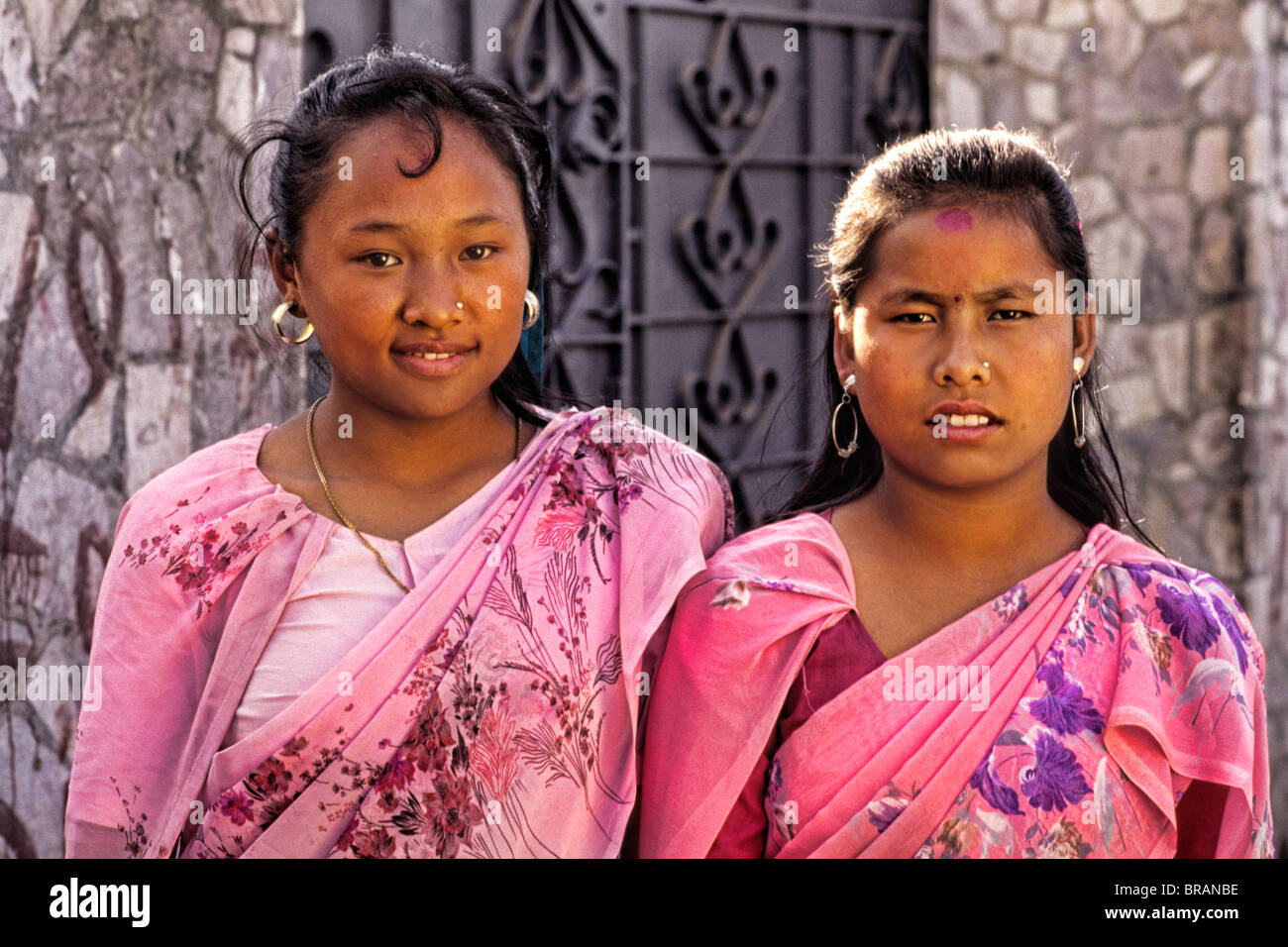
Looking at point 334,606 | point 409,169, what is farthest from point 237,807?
point 409,169

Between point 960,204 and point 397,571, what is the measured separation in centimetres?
90

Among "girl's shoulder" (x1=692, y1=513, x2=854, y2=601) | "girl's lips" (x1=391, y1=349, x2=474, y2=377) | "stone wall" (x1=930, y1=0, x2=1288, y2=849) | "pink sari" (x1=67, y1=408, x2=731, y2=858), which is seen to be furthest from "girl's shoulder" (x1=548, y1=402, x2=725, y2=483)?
"stone wall" (x1=930, y1=0, x2=1288, y2=849)

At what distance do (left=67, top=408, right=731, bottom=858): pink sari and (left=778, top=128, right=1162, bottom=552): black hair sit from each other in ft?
0.72

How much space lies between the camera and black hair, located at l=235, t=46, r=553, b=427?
193cm

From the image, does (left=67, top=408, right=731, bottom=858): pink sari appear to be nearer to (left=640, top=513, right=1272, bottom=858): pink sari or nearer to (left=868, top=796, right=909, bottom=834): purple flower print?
(left=640, top=513, right=1272, bottom=858): pink sari

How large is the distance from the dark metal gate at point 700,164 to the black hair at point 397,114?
1.76 m

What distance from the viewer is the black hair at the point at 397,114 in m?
Result: 1.93

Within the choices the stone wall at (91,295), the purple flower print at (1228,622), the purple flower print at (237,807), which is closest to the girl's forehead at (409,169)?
the purple flower print at (237,807)

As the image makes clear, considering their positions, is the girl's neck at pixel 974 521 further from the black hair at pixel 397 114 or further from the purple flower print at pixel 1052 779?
the black hair at pixel 397 114

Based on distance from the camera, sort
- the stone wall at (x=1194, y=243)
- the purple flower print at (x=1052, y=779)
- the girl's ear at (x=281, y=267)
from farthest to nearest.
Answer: the stone wall at (x=1194, y=243)
the girl's ear at (x=281, y=267)
the purple flower print at (x=1052, y=779)

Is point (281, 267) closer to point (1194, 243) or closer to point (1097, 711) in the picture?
point (1097, 711)

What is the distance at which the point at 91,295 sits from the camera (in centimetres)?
297

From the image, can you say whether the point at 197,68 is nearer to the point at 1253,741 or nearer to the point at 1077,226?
the point at 1077,226
